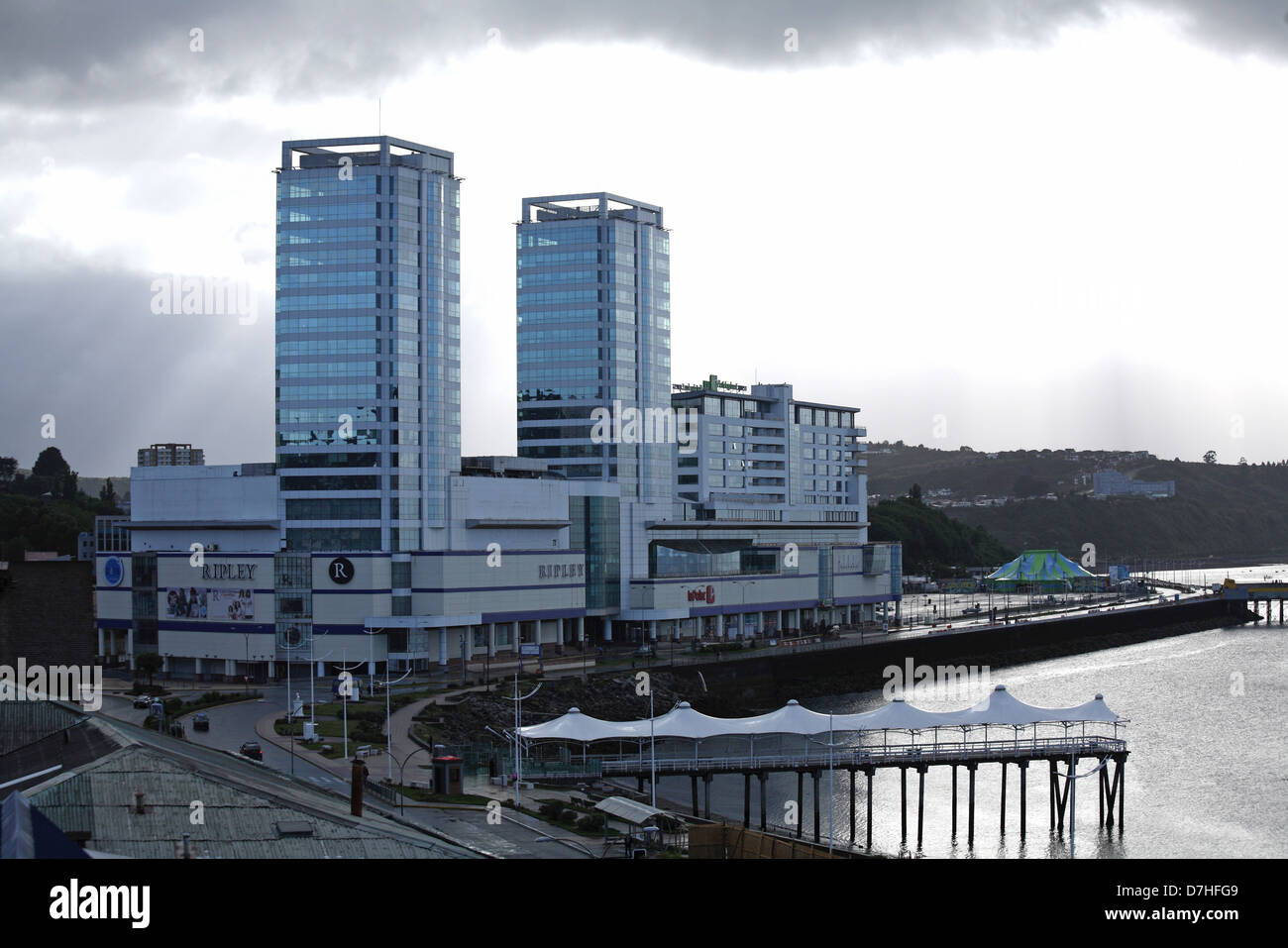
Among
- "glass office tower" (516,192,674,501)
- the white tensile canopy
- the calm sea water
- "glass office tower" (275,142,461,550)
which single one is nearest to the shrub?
the white tensile canopy

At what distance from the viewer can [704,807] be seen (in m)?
72.0

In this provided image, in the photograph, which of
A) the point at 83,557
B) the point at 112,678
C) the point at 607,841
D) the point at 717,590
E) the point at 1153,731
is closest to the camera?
the point at 607,841

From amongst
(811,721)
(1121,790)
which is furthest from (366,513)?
(1121,790)

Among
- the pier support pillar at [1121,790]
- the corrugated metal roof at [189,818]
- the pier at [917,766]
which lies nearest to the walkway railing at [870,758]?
the pier at [917,766]

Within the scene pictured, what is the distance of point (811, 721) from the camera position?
7188 centimetres

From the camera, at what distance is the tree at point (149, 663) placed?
107 m

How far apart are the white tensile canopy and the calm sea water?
4548 mm

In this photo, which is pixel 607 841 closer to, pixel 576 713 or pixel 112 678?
pixel 576 713

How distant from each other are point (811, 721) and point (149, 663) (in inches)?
2359

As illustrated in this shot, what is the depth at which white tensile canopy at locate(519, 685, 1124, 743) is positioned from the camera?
70.4m

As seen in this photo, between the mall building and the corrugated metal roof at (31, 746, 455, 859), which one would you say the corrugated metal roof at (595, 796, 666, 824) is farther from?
the mall building

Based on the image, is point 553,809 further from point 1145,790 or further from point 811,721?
point 1145,790
